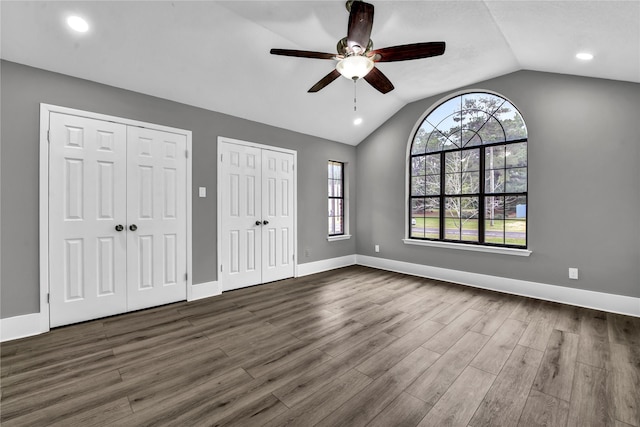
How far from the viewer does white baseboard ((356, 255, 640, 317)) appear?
121 inches

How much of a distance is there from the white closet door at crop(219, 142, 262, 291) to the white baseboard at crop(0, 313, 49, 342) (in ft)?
5.84

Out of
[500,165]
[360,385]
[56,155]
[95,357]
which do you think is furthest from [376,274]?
[56,155]

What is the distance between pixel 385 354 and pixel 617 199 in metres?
3.22

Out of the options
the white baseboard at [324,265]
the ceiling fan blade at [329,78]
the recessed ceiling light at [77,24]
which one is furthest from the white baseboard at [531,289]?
the recessed ceiling light at [77,24]

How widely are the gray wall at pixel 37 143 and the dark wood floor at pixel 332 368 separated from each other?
0.61 m

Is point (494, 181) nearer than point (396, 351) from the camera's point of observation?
No

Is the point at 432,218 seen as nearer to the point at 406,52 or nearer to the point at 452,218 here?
the point at 452,218

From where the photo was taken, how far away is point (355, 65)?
2.11 meters

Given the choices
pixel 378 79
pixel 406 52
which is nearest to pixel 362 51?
pixel 406 52

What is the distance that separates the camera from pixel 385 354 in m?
2.22

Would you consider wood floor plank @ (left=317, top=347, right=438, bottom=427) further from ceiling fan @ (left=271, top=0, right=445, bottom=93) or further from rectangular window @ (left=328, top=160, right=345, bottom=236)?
rectangular window @ (left=328, top=160, right=345, bottom=236)

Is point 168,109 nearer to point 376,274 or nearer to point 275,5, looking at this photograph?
point 275,5

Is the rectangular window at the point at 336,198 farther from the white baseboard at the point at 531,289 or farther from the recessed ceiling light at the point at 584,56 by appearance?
the recessed ceiling light at the point at 584,56

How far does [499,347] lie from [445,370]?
71 centimetres
